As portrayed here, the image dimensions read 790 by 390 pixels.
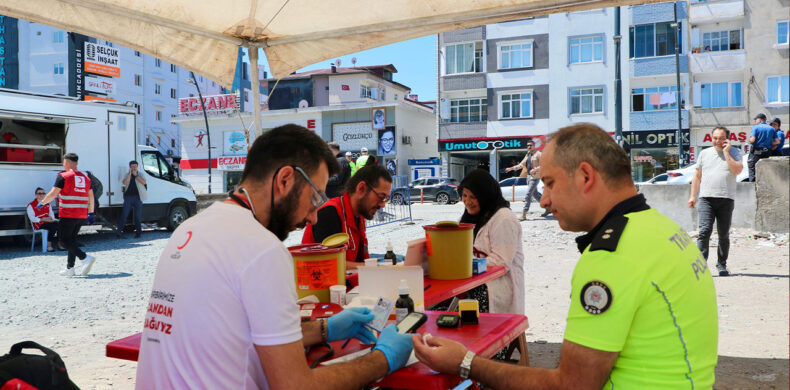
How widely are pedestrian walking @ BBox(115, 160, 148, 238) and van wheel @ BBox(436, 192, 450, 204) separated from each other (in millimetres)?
15461

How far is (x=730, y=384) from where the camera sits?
3.82 meters

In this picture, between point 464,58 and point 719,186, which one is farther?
point 464,58

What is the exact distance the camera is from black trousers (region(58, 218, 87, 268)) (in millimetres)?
8633

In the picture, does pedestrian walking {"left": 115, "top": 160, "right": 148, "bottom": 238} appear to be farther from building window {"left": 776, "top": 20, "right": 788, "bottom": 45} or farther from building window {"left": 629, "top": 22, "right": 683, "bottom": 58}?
building window {"left": 776, "top": 20, "right": 788, "bottom": 45}

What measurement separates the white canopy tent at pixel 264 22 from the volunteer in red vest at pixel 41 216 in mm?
8279

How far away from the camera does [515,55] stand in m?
32.4

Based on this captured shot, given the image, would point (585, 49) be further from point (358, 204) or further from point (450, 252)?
point (450, 252)

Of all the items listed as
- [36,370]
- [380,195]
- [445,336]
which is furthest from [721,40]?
[36,370]

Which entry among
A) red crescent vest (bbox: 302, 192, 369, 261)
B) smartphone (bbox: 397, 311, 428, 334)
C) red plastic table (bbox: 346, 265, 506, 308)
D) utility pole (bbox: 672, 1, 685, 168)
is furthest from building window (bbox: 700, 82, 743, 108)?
smartphone (bbox: 397, 311, 428, 334)

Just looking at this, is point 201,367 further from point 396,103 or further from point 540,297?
point 396,103

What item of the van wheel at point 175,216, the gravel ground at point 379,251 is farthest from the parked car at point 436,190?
the gravel ground at point 379,251

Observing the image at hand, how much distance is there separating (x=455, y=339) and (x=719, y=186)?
6188 mm

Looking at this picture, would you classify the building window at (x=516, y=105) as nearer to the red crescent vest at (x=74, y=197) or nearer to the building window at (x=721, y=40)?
the building window at (x=721, y=40)

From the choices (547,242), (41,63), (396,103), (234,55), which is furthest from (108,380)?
(41,63)
